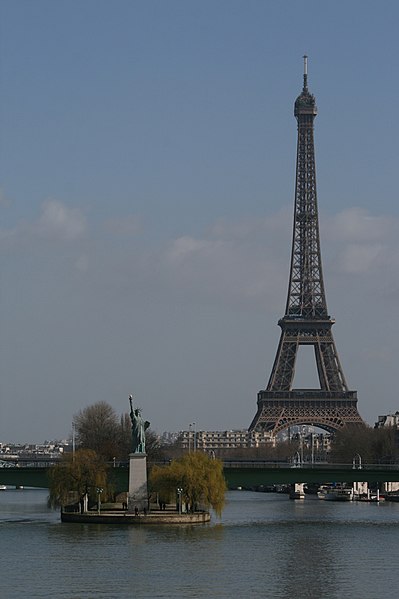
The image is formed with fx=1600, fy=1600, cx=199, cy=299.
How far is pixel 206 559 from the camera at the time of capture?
46219 mm

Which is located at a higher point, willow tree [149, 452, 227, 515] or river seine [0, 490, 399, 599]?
willow tree [149, 452, 227, 515]

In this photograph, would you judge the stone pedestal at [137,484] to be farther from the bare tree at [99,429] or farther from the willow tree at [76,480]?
the bare tree at [99,429]

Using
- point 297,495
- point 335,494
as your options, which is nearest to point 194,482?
point 297,495

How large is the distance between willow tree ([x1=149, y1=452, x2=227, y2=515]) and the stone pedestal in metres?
0.97

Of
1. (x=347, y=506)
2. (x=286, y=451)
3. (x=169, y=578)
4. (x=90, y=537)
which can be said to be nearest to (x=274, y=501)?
(x=347, y=506)

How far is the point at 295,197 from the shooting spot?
13338cm

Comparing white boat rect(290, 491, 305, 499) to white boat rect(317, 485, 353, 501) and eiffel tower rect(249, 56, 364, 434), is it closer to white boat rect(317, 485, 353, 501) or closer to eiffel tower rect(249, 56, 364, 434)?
white boat rect(317, 485, 353, 501)

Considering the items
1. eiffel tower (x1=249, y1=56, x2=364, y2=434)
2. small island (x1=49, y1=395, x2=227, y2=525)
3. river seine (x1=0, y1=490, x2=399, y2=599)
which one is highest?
eiffel tower (x1=249, y1=56, x2=364, y2=434)

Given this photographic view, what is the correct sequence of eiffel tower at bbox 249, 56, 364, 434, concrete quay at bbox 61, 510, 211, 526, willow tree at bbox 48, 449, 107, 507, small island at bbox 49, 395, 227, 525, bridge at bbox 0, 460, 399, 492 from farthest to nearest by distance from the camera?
1. eiffel tower at bbox 249, 56, 364, 434
2. bridge at bbox 0, 460, 399, 492
3. willow tree at bbox 48, 449, 107, 507
4. small island at bbox 49, 395, 227, 525
5. concrete quay at bbox 61, 510, 211, 526

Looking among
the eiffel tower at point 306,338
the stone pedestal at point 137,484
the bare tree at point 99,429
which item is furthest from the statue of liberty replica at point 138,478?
the eiffel tower at point 306,338

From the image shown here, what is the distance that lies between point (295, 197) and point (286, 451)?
30450 millimetres

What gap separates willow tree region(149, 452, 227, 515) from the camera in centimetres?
6244

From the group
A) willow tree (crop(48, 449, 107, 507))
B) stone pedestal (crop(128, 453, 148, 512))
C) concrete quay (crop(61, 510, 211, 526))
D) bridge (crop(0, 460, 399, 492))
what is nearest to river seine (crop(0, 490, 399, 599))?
concrete quay (crop(61, 510, 211, 526))

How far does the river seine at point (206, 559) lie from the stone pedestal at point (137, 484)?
3.29m
